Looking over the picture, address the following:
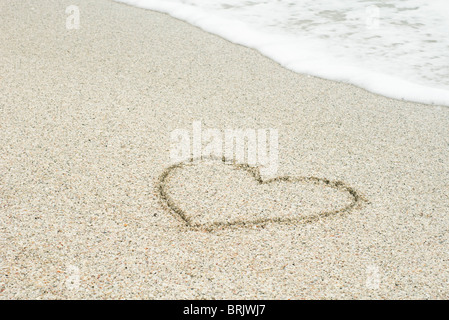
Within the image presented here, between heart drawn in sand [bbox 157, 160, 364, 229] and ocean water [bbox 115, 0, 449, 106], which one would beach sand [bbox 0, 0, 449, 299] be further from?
ocean water [bbox 115, 0, 449, 106]

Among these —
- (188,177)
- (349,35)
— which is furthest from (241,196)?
(349,35)

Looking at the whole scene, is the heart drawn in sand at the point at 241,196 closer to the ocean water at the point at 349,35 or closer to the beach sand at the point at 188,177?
the beach sand at the point at 188,177

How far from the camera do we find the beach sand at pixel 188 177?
5.85 ft

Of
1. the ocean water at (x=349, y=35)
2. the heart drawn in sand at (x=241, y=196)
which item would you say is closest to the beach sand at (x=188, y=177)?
the heart drawn in sand at (x=241, y=196)

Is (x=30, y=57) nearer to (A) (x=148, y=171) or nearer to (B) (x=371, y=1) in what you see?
(A) (x=148, y=171)

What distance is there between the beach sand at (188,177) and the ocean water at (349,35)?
27 cm

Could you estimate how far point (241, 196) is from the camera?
2240 mm

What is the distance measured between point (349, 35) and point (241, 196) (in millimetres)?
3102

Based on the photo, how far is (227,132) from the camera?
2793mm

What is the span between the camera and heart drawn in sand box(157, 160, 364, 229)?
6.90 ft

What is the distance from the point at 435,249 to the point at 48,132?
6.43ft

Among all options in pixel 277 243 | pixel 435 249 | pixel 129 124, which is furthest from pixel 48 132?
pixel 435 249

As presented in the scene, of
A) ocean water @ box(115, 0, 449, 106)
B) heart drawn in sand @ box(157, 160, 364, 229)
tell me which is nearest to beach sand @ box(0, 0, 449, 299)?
heart drawn in sand @ box(157, 160, 364, 229)

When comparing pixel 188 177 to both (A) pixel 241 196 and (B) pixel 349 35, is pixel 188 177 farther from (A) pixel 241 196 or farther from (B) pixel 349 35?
(B) pixel 349 35
